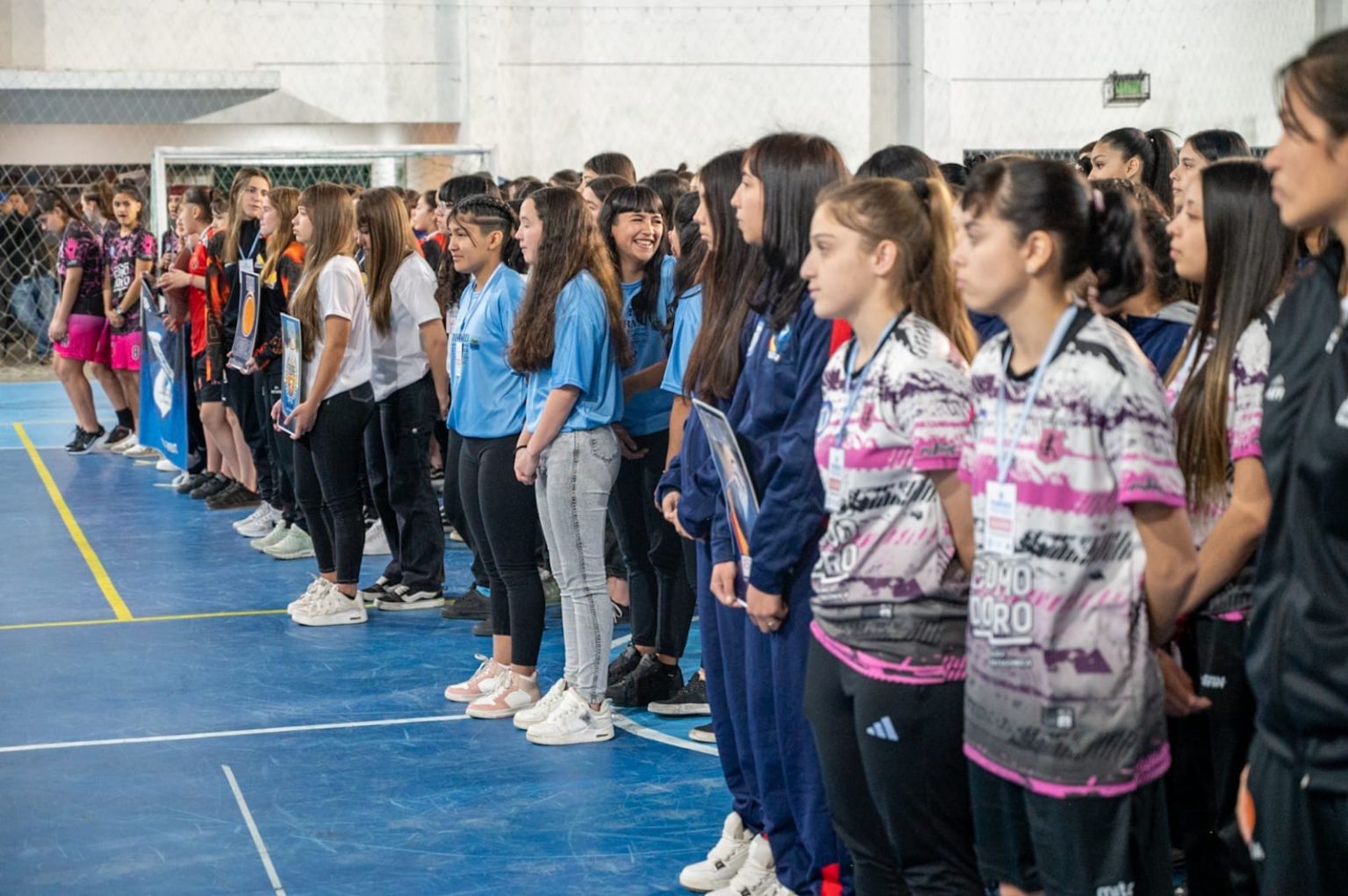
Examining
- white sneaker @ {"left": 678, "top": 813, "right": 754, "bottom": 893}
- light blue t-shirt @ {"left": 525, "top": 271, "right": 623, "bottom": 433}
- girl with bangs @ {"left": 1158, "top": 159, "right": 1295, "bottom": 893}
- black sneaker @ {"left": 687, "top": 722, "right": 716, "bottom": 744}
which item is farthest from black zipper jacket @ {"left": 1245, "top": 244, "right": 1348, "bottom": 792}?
black sneaker @ {"left": 687, "top": 722, "right": 716, "bottom": 744}

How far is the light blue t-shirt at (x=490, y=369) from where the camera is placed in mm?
4996

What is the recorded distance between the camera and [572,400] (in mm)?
4707

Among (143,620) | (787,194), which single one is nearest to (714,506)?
(787,194)

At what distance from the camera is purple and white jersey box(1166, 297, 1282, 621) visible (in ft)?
8.25

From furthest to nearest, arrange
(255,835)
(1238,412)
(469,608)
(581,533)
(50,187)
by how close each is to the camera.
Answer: (50,187) → (469,608) → (581,533) → (255,835) → (1238,412)

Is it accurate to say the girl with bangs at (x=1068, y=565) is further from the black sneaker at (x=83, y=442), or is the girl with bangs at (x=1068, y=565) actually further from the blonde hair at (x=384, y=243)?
the black sneaker at (x=83, y=442)

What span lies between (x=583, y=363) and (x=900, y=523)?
7.14 ft

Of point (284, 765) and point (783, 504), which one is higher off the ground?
point (783, 504)

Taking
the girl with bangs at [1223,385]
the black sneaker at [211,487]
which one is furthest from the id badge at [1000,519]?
the black sneaker at [211,487]

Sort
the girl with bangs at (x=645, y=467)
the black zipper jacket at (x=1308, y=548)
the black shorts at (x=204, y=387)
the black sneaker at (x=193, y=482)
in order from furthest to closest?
the black sneaker at (x=193, y=482), the black shorts at (x=204, y=387), the girl with bangs at (x=645, y=467), the black zipper jacket at (x=1308, y=548)

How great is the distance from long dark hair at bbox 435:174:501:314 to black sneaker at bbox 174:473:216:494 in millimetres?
2909

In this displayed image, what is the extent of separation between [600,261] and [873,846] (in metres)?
2.47

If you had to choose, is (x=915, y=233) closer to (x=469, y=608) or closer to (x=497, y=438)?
(x=497, y=438)

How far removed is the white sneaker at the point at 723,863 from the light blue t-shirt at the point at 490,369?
5.43 ft
